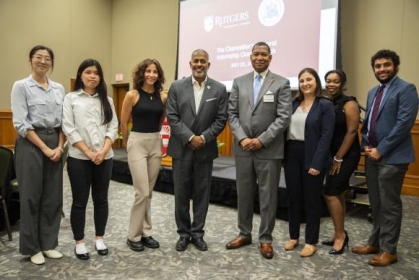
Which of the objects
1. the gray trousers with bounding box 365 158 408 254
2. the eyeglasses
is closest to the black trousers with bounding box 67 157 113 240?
the eyeglasses

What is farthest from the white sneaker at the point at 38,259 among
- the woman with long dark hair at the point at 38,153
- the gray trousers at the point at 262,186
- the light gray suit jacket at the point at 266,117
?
the light gray suit jacket at the point at 266,117

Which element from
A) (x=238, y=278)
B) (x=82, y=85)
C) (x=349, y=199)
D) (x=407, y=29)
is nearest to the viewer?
(x=238, y=278)

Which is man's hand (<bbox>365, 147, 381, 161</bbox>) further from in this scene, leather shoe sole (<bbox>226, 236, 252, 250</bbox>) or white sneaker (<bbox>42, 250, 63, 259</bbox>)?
white sneaker (<bbox>42, 250, 63, 259</bbox>)

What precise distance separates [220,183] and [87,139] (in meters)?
2.00

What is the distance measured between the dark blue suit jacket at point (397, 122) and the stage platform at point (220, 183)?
4.31ft

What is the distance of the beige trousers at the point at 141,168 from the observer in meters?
2.41

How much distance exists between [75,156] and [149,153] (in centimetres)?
50

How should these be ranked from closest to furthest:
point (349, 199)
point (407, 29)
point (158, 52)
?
point (349, 199)
point (407, 29)
point (158, 52)

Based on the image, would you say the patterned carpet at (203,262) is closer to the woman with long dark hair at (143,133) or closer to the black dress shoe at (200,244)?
the black dress shoe at (200,244)

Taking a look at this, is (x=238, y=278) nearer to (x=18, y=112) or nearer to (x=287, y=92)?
(x=287, y=92)

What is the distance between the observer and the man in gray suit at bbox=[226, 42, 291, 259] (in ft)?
7.80

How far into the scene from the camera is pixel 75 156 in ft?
7.19

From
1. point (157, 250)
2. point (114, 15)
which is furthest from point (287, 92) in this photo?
point (114, 15)

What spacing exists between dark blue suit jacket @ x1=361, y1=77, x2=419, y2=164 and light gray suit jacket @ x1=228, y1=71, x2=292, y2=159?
620 millimetres
